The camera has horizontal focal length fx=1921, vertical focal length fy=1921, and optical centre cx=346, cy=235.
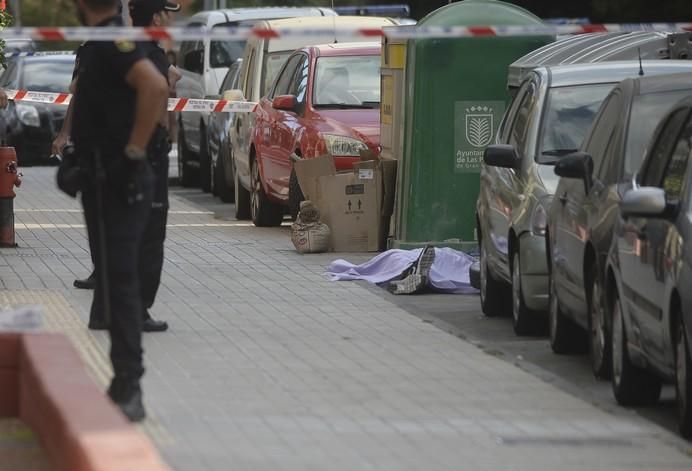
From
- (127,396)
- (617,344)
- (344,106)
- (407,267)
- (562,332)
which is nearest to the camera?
(127,396)

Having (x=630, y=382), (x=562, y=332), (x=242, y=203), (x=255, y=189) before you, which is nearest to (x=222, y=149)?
(x=242, y=203)

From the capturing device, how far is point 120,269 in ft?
25.1

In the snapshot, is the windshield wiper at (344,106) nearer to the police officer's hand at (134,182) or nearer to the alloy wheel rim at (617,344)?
the alloy wheel rim at (617,344)

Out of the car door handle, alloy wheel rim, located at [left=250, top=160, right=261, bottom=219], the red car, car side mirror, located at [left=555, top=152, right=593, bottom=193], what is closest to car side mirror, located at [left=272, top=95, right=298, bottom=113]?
the red car

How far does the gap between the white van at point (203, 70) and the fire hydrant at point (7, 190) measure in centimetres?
933

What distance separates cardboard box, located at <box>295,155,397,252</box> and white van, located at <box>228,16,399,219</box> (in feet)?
13.9

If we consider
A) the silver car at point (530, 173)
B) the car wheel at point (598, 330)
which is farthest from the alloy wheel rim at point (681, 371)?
the silver car at point (530, 173)

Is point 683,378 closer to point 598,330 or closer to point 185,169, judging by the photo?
point 598,330

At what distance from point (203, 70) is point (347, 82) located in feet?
32.5

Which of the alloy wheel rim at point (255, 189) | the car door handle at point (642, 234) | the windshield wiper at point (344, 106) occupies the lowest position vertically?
the alloy wheel rim at point (255, 189)

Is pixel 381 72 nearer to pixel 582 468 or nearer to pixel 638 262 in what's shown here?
pixel 638 262

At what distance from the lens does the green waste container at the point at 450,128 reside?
15.4 meters

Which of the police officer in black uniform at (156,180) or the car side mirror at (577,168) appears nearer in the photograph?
the police officer in black uniform at (156,180)

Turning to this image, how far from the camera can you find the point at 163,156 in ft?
32.9
